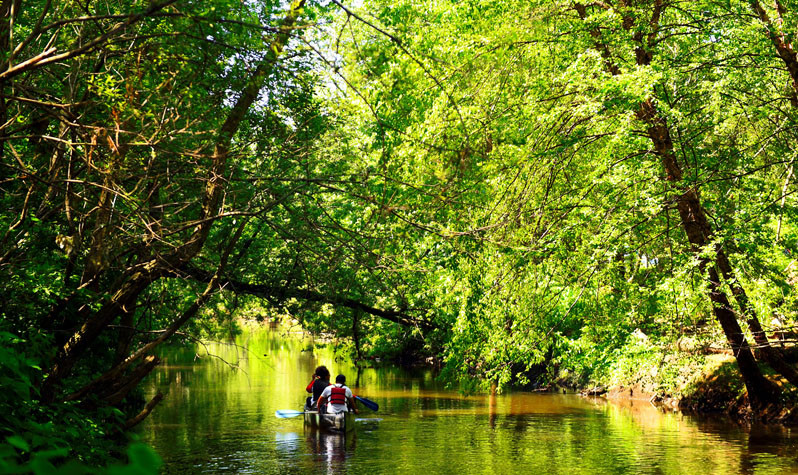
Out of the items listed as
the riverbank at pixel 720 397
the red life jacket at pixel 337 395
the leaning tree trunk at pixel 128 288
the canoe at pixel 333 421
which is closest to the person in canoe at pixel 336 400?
the red life jacket at pixel 337 395

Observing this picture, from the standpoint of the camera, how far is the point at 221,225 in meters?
13.3

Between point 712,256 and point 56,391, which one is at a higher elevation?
point 712,256

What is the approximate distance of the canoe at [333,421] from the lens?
18.2 m

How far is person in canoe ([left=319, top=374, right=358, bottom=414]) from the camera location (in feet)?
62.1

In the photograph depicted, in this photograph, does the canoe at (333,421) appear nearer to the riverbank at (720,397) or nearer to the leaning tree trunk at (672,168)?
the riverbank at (720,397)

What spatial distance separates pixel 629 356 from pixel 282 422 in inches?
372

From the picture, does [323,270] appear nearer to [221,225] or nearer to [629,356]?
[221,225]

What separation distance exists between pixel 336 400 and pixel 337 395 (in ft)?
0.68

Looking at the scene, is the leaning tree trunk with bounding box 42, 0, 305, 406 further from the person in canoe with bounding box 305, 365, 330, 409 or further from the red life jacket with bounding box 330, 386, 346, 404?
the person in canoe with bounding box 305, 365, 330, 409

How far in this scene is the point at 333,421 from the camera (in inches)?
720

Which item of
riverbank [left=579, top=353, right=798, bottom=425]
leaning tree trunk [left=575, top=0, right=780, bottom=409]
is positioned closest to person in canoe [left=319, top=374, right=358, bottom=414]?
riverbank [left=579, top=353, right=798, bottom=425]

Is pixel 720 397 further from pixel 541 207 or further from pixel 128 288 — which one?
pixel 128 288

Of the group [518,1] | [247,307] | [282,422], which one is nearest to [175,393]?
[282,422]

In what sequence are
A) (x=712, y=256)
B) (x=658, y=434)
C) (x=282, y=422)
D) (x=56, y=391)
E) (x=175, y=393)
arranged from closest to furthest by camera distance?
(x=56, y=391), (x=712, y=256), (x=658, y=434), (x=282, y=422), (x=175, y=393)
